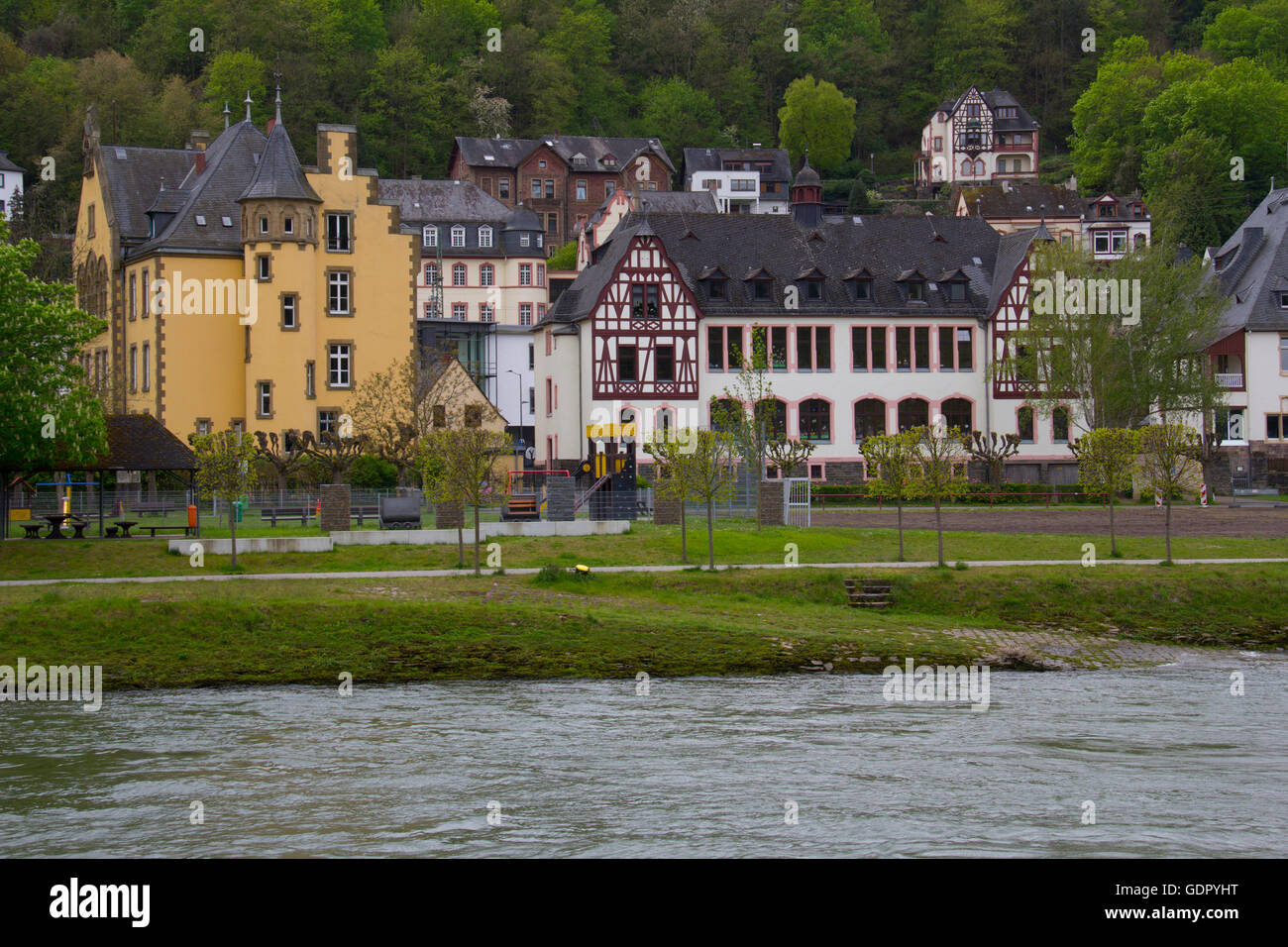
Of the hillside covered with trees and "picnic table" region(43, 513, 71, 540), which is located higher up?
the hillside covered with trees

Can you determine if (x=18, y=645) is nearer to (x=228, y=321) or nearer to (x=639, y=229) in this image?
(x=228, y=321)

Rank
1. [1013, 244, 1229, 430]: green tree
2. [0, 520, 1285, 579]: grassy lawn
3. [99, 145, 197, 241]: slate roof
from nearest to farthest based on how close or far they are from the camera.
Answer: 1. [0, 520, 1285, 579]: grassy lawn
2. [1013, 244, 1229, 430]: green tree
3. [99, 145, 197, 241]: slate roof

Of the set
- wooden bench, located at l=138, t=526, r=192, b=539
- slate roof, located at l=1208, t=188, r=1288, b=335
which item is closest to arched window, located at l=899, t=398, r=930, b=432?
slate roof, located at l=1208, t=188, r=1288, b=335

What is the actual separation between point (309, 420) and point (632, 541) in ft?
98.6

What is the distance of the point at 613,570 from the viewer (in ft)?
128

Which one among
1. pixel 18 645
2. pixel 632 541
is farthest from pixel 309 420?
pixel 18 645

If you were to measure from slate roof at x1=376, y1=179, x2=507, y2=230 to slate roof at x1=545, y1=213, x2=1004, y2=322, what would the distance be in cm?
3225

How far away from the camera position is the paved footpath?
37156 mm

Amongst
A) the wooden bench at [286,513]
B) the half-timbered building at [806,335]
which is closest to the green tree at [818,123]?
the half-timbered building at [806,335]

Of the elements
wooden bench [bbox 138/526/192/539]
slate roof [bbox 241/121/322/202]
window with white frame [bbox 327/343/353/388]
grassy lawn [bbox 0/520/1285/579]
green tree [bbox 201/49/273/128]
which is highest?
green tree [bbox 201/49/273/128]

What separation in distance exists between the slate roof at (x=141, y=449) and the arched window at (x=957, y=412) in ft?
142

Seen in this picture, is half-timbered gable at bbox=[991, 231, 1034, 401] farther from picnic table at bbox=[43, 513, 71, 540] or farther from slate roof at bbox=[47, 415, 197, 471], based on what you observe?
picnic table at bbox=[43, 513, 71, 540]
